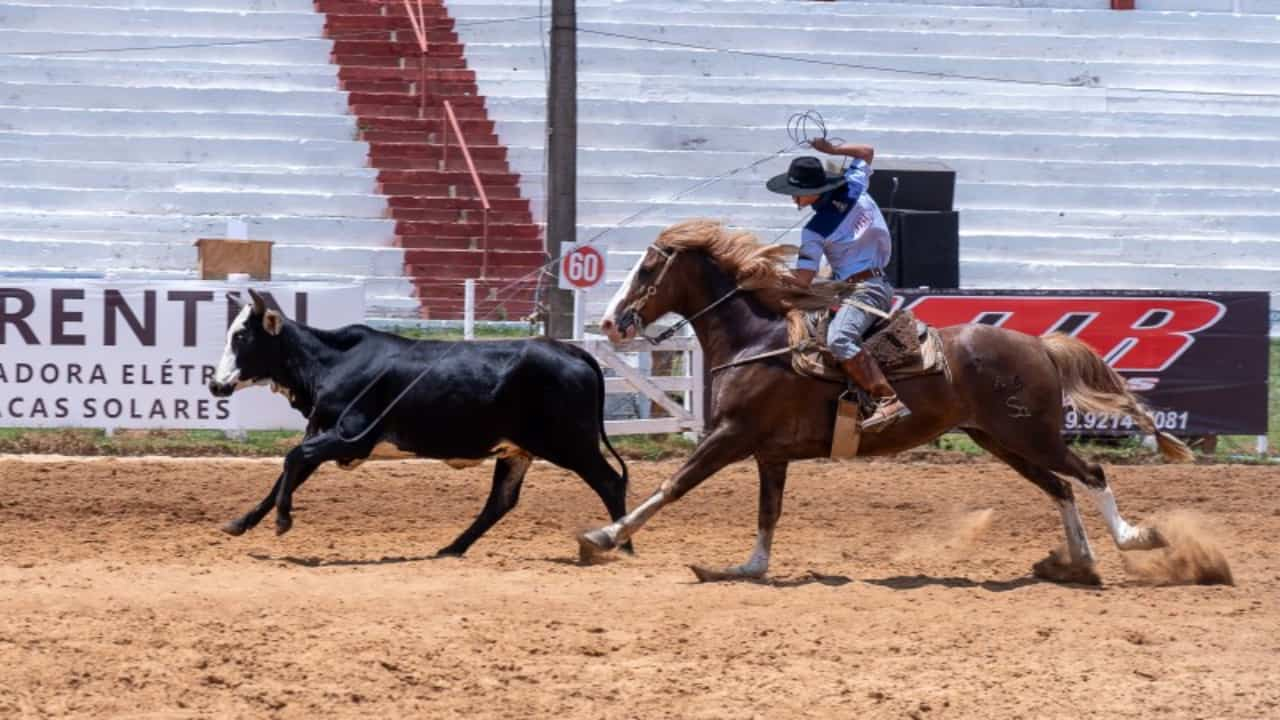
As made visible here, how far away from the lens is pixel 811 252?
396 inches

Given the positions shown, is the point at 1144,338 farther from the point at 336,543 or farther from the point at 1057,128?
the point at 1057,128

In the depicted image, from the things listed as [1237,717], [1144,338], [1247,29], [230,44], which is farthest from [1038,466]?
[1247,29]

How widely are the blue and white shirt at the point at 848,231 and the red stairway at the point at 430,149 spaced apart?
12.0 meters

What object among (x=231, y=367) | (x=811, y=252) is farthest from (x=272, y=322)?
(x=811, y=252)

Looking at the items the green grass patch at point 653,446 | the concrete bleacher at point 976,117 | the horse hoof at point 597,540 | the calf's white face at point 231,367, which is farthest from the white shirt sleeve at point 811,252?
the concrete bleacher at point 976,117

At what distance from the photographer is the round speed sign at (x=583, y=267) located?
54.2ft

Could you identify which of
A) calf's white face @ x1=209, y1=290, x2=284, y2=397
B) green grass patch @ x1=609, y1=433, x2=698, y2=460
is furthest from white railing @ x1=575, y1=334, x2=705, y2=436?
calf's white face @ x1=209, y1=290, x2=284, y2=397

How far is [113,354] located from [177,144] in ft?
35.7

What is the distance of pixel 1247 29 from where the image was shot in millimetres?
30828

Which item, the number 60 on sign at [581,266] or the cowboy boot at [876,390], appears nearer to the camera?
the cowboy boot at [876,390]

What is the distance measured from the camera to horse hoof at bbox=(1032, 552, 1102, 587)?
10039 mm

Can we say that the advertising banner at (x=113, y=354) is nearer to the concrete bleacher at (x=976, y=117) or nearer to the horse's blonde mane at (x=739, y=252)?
the horse's blonde mane at (x=739, y=252)

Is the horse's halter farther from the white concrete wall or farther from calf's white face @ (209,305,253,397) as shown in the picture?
the white concrete wall

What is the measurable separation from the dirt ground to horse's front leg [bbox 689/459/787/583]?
0.61 feet
